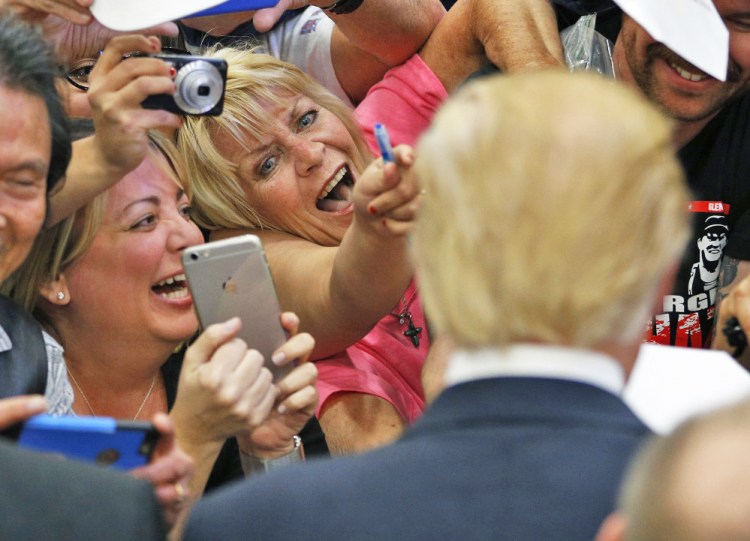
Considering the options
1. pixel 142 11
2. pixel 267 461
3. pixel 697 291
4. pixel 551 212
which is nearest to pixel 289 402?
pixel 267 461

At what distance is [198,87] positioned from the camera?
5.07 ft

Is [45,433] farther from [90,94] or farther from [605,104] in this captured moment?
[90,94]

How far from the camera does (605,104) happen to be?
0.78 meters

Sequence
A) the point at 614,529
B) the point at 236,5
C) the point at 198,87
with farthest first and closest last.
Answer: the point at 236,5, the point at 198,87, the point at 614,529

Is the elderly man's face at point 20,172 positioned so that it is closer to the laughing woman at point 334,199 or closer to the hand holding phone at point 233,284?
the hand holding phone at point 233,284

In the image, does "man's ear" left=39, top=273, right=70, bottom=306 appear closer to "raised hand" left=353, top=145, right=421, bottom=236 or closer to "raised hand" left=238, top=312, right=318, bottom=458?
"raised hand" left=238, top=312, right=318, bottom=458

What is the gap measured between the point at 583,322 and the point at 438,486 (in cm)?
16

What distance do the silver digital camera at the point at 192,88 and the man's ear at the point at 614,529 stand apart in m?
0.99

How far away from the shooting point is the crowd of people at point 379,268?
763 millimetres

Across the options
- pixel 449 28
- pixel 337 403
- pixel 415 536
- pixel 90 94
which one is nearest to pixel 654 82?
pixel 449 28

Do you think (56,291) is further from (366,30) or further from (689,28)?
(689,28)

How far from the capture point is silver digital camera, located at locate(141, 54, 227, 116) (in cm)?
154

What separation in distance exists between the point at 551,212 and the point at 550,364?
12 cm

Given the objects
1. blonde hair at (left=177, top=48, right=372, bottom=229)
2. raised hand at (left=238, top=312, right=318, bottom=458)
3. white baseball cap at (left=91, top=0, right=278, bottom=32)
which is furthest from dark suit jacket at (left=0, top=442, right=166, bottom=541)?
blonde hair at (left=177, top=48, right=372, bottom=229)
